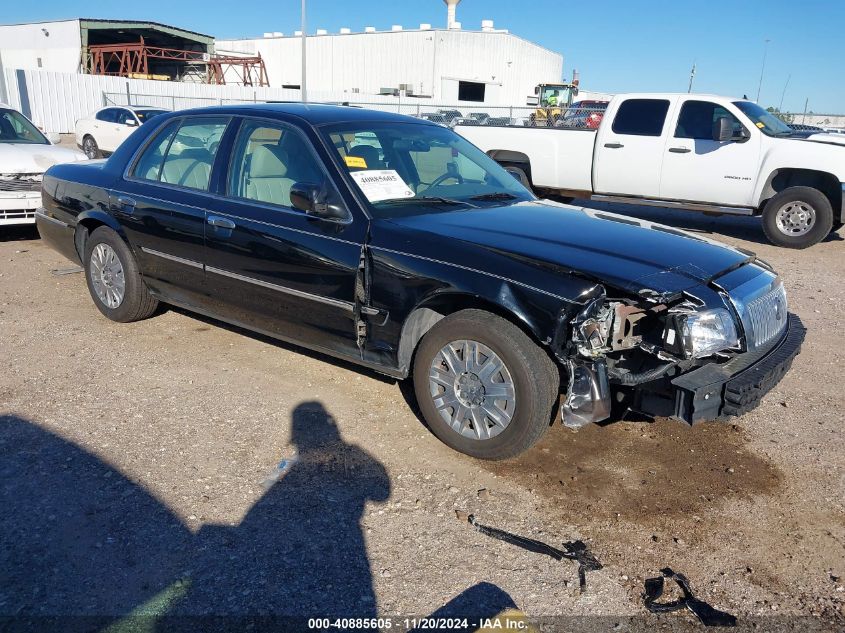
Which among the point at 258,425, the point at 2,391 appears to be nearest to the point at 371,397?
the point at 258,425

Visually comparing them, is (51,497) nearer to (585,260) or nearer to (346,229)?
(346,229)

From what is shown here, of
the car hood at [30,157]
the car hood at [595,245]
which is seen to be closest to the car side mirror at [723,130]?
the car hood at [595,245]

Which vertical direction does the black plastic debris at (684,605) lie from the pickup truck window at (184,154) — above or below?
below

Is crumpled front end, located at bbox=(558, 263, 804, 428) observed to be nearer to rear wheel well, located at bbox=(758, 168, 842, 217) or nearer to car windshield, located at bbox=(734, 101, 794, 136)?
rear wheel well, located at bbox=(758, 168, 842, 217)

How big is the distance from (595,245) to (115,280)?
3.84 meters

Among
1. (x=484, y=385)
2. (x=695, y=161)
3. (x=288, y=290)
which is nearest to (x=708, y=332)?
(x=484, y=385)

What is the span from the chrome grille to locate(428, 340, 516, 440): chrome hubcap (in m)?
1.29

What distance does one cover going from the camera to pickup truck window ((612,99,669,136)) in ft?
33.4

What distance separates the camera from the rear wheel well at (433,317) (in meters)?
3.46

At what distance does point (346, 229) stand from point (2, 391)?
247 centimetres

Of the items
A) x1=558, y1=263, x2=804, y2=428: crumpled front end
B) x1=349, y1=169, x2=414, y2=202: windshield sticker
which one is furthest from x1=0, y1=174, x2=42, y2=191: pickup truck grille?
x1=558, y1=263, x2=804, y2=428: crumpled front end

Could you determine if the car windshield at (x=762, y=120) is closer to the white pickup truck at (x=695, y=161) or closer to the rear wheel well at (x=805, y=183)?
the white pickup truck at (x=695, y=161)

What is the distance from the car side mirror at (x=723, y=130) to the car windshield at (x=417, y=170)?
5.70 meters

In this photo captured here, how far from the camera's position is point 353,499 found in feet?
11.0
